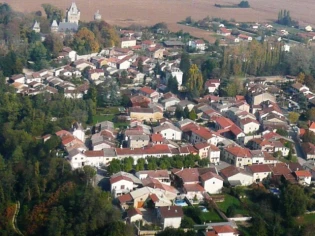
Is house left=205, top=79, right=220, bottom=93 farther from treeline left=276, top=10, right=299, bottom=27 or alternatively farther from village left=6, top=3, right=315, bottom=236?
treeline left=276, top=10, right=299, bottom=27

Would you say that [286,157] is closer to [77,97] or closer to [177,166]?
[177,166]

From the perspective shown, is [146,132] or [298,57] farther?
[298,57]

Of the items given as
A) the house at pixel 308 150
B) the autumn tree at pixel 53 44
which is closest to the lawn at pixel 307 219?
the house at pixel 308 150

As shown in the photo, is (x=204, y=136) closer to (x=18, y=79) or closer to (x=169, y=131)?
(x=169, y=131)

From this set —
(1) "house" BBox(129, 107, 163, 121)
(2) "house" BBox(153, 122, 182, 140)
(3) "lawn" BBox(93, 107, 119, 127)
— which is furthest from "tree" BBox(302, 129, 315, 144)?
(3) "lawn" BBox(93, 107, 119, 127)

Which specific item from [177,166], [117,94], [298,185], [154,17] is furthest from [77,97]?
[154,17]

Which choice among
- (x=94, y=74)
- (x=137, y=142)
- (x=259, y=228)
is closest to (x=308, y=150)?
(x=137, y=142)
